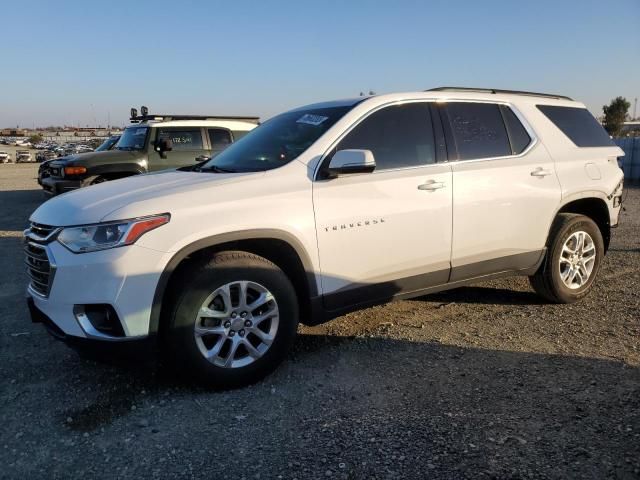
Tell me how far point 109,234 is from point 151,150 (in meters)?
7.22

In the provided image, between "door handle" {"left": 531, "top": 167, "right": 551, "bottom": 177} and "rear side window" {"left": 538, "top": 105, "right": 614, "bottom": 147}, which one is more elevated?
"rear side window" {"left": 538, "top": 105, "right": 614, "bottom": 147}

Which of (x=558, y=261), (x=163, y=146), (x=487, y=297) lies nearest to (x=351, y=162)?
(x=558, y=261)

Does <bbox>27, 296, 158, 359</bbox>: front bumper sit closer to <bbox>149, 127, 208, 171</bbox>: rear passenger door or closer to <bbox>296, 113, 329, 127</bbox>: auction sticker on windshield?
<bbox>296, 113, 329, 127</bbox>: auction sticker on windshield

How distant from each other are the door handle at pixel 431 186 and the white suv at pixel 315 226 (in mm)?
33

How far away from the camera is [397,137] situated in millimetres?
3844

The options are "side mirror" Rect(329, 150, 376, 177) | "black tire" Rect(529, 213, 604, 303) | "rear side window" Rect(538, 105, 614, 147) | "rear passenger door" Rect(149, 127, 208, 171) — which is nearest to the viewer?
"side mirror" Rect(329, 150, 376, 177)

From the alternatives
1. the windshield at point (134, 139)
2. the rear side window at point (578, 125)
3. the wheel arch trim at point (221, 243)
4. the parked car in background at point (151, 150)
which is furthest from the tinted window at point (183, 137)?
the wheel arch trim at point (221, 243)

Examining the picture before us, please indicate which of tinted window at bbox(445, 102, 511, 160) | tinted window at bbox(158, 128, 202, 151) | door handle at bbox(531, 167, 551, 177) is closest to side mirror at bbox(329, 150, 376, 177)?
A: tinted window at bbox(445, 102, 511, 160)

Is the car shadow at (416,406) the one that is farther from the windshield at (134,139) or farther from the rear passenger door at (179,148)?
the windshield at (134,139)

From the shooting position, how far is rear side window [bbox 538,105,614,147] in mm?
4699

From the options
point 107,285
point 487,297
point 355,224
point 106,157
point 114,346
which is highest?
point 106,157

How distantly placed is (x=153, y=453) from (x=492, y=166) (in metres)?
3.16

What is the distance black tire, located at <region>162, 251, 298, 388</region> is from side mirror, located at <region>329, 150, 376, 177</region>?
766mm

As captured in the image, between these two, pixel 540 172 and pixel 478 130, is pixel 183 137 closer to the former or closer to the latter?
pixel 478 130
